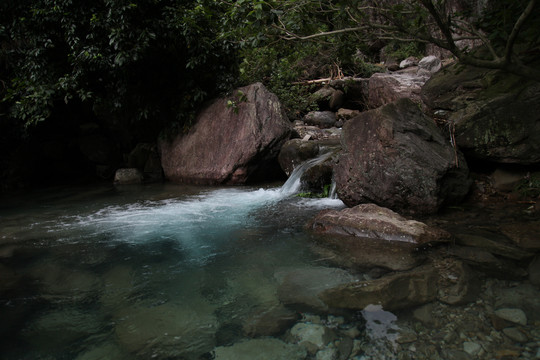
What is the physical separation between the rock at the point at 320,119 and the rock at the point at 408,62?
6239mm

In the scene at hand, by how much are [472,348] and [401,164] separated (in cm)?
287

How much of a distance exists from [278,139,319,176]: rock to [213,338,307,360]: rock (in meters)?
5.18

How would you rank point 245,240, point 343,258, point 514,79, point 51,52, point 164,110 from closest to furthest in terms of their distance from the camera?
point 343,258, point 245,240, point 514,79, point 51,52, point 164,110

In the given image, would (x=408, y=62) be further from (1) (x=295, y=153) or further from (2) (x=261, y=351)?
(2) (x=261, y=351)

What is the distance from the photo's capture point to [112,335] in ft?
7.50

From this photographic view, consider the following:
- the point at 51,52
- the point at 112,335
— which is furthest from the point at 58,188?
the point at 112,335

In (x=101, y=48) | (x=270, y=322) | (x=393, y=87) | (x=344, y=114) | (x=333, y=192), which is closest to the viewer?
(x=270, y=322)

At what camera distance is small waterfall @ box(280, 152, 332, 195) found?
6.53 meters

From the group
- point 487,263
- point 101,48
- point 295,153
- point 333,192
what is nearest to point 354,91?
point 295,153

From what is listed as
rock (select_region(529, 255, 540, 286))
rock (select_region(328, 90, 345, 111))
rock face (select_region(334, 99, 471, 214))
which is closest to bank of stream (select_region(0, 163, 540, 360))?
rock (select_region(529, 255, 540, 286))

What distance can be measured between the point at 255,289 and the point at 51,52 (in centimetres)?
805

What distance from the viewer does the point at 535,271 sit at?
9.09ft

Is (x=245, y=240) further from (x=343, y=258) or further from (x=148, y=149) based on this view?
(x=148, y=149)

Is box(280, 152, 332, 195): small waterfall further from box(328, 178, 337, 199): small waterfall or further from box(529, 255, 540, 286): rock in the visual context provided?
box(529, 255, 540, 286): rock
